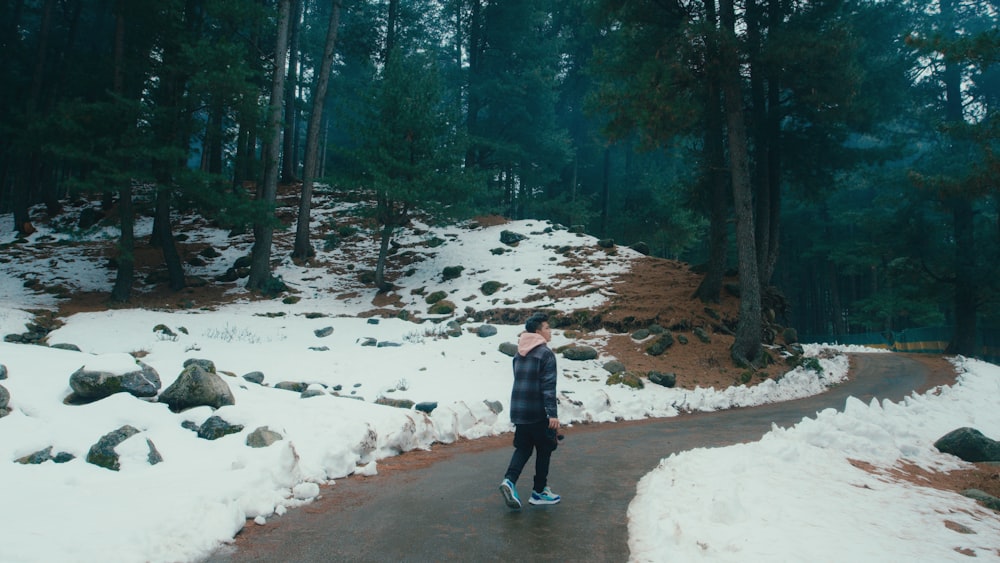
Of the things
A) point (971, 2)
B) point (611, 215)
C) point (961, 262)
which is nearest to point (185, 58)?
point (611, 215)

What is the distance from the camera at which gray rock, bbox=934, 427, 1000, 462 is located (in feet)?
23.2

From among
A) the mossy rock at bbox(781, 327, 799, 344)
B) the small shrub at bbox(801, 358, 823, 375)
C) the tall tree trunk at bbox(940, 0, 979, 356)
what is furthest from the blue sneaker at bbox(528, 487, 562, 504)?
the tall tree trunk at bbox(940, 0, 979, 356)

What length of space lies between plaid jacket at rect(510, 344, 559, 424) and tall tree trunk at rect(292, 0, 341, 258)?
2001 cm

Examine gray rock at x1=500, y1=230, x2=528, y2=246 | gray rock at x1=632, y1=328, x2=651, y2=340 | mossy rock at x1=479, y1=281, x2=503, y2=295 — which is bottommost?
gray rock at x1=632, y1=328, x2=651, y2=340

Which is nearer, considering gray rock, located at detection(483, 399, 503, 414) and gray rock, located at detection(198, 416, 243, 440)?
gray rock, located at detection(198, 416, 243, 440)

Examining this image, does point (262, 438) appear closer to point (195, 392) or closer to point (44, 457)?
point (195, 392)

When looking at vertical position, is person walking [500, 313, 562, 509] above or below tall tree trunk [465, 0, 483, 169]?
below

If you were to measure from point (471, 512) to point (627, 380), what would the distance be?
804cm

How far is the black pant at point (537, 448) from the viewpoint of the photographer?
516 centimetres

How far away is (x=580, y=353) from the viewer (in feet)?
44.6

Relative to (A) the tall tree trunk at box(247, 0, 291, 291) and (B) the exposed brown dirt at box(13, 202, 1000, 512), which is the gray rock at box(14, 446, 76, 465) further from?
(A) the tall tree trunk at box(247, 0, 291, 291)

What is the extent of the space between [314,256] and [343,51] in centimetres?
1240

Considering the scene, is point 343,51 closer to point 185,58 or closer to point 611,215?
point 185,58

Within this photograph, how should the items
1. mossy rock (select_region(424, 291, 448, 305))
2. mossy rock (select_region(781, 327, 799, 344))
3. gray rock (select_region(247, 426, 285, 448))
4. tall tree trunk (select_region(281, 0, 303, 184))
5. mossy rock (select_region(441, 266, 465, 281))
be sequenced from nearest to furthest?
gray rock (select_region(247, 426, 285, 448)) → mossy rock (select_region(781, 327, 799, 344)) → mossy rock (select_region(424, 291, 448, 305)) → mossy rock (select_region(441, 266, 465, 281)) → tall tree trunk (select_region(281, 0, 303, 184))
